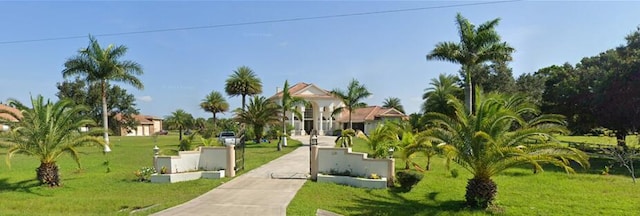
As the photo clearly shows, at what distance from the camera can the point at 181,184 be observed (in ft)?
45.4

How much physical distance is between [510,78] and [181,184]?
1766 inches

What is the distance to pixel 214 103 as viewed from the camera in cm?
4844

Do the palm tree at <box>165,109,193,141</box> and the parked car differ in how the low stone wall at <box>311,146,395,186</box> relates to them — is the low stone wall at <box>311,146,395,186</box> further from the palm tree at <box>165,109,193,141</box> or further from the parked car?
the palm tree at <box>165,109,193,141</box>

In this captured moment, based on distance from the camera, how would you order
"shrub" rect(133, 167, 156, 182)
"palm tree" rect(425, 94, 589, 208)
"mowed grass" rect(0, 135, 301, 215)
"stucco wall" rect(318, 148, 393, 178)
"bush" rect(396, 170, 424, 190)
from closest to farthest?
"palm tree" rect(425, 94, 589, 208)
"mowed grass" rect(0, 135, 301, 215)
"bush" rect(396, 170, 424, 190)
"stucco wall" rect(318, 148, 393, 178)
"shrub" rect(133, 167, 156, 182)

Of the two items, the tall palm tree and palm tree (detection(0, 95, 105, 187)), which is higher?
the tall palm tree

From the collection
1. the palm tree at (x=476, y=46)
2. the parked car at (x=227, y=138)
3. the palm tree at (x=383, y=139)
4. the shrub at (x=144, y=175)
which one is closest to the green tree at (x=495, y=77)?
the palm tree at (x=476, y=46)

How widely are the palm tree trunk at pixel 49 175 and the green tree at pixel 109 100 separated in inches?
1588

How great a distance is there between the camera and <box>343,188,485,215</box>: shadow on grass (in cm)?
1021

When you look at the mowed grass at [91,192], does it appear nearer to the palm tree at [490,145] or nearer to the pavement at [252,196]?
the pavement at [252,196]

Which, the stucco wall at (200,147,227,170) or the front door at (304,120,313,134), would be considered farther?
the front door at (304,120,313,134)

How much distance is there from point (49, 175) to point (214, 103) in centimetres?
3469

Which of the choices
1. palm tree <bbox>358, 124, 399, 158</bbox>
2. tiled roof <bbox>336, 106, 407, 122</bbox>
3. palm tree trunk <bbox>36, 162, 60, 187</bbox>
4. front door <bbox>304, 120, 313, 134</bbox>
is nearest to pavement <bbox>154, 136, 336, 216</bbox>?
palm tree <bbox>358, 124, 399, 158</bbox>

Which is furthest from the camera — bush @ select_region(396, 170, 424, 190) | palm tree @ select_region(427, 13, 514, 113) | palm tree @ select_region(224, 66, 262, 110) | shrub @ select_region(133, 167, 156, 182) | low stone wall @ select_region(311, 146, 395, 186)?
palm tree @ select_region(224, 66, 262, 110)

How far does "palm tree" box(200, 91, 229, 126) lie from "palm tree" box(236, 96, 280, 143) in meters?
18.0
